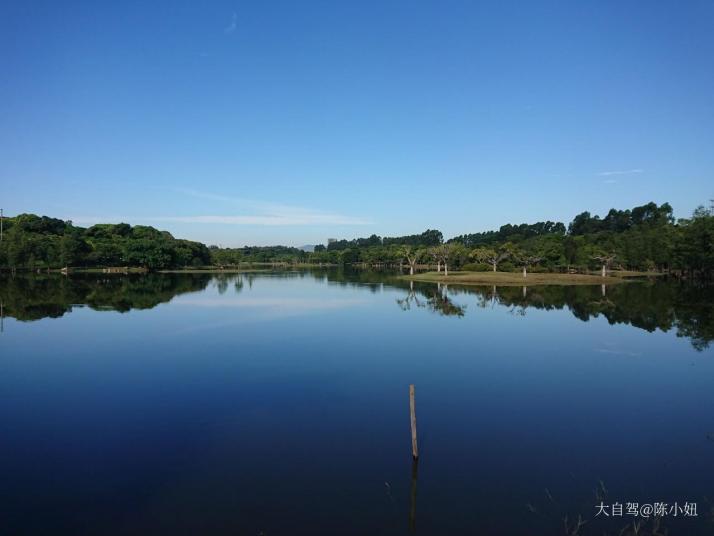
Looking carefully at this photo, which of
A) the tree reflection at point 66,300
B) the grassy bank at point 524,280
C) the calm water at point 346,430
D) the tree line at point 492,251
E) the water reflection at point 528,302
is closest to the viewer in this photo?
the calm water at point 346,430

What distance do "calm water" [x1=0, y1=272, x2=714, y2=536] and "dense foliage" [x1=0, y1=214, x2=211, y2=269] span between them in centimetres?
7547

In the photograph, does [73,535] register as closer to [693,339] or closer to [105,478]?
[105,478]

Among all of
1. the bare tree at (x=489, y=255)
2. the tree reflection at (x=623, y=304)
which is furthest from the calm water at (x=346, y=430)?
the bare tree at (x=489, y=255)

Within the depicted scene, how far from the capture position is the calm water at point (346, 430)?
8.79m

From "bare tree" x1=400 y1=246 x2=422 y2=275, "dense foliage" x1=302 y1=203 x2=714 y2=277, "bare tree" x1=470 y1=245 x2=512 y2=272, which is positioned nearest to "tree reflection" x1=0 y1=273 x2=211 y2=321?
"bare tree" x1=400 y1=246 x2=422 y2=275

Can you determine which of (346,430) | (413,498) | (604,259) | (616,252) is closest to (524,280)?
(604,259)

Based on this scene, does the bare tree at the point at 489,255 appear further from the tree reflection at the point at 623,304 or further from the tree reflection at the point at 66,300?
the tree reflection at the point at 66,300

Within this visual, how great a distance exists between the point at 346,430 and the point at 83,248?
10410cm

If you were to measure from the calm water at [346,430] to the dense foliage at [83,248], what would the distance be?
2971 inches

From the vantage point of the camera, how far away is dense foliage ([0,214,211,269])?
3553 inches

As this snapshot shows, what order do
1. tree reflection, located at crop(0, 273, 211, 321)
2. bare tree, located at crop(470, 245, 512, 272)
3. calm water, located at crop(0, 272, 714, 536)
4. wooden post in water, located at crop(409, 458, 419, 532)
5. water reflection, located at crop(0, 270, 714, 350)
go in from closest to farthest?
1. wooden post in water, located at crop(409, 458, 419, 532)
2. calm water, located at crop(0, 272, 714, 536)
3. water reflection, located at crop(0, 270, 714, 350)
4. tree reflection, located at crop(0, 273, 211, 321)
5. bare tree, located at crop(470, 245, 512, 272)

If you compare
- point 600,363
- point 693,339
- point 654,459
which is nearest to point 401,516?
point 654,459

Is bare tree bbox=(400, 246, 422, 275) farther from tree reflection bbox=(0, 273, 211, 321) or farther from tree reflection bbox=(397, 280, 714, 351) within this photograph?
tree reflection bbox=(0, 273, 211, 321)

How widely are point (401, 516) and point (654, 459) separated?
666cm
